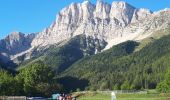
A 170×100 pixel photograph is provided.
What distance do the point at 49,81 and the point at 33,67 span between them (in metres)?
8.36

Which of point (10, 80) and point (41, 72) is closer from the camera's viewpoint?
point (10, 80)

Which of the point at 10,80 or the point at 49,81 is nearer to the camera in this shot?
the point at 10,80

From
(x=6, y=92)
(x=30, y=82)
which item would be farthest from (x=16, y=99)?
(x=30, y=82)

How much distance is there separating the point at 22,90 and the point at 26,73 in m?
19.6

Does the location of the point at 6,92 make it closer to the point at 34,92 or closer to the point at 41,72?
the point at 34,92

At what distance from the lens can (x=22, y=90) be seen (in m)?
160

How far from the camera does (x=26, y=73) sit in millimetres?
179250

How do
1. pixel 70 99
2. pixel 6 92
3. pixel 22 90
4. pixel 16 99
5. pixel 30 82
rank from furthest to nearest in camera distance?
pixel 30 82
pixel 22 90
pixel 6 92
pixel 16 99
pixel 70 99

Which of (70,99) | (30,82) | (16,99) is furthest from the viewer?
(30,82)

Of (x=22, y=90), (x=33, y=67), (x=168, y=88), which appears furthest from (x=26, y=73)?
(x=168, y=88)

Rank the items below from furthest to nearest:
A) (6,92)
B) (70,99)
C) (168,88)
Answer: (168,88) → (6,92) → (70,99)

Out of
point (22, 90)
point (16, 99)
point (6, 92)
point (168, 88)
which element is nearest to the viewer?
point (16, 99)

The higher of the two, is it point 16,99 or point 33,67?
point 33,67

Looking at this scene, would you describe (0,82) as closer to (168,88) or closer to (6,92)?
(6,92)
